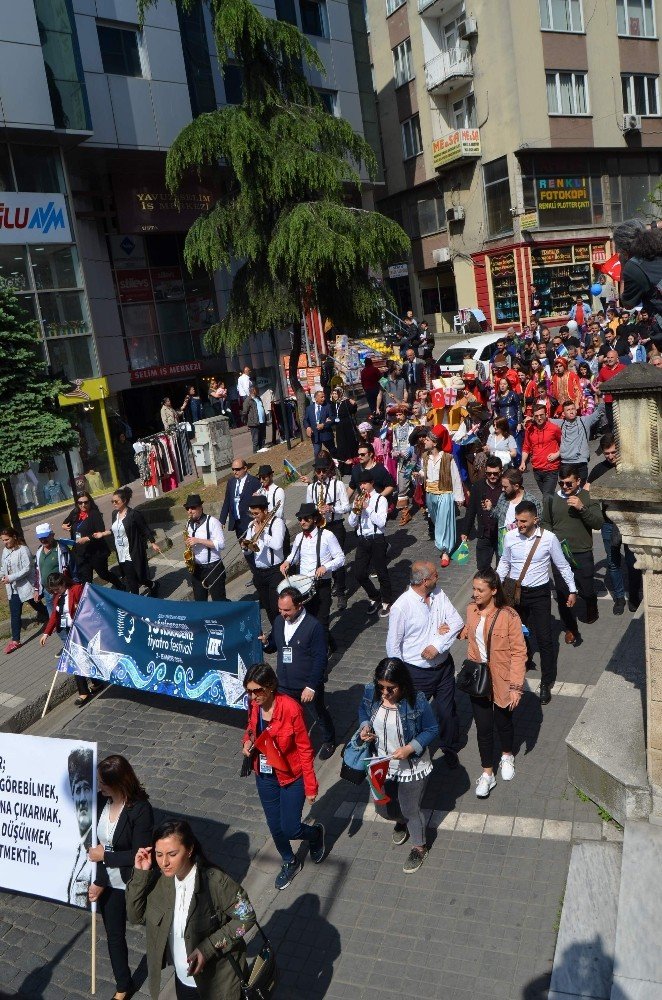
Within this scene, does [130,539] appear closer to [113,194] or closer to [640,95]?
[113,194]

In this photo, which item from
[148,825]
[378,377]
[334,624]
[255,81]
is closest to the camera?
[148,825]

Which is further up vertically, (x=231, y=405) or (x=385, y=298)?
(x=385, y=298)

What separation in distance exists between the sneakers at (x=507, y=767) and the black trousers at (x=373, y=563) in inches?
149

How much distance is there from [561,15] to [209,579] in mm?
33643

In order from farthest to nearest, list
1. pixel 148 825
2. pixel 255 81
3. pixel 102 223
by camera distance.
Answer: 1. pixel 102 223
2. pixel 255 81
3. pixel 148 825

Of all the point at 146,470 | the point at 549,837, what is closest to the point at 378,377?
the point at 146,470

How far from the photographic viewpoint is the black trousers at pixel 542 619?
7.85 metres

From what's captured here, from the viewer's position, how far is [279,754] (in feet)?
19.2

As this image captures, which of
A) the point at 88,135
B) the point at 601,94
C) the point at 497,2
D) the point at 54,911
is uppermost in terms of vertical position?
the point at 497,2

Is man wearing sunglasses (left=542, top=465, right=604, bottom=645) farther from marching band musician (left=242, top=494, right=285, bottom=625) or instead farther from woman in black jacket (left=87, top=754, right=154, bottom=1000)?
woman in black jacket (left=87, top=754, right=154, bottom=1000)

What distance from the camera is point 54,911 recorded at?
6.39m

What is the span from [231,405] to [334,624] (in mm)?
20133

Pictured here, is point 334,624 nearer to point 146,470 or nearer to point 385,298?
point 146,470

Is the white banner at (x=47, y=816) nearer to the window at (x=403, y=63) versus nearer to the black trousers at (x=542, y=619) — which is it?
the black trousers at (x=542, y=619)
